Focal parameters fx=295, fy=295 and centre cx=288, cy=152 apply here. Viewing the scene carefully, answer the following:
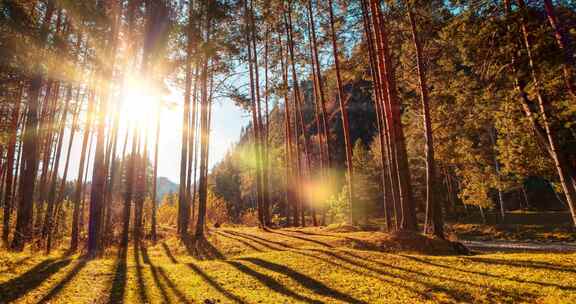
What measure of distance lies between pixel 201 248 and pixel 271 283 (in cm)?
Result: 608

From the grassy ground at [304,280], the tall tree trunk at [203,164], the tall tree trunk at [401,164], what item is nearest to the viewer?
the grassy ground at [304,280]

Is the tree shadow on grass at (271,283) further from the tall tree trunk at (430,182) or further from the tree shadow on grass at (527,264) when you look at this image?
the tall tree trunk at (430,182)

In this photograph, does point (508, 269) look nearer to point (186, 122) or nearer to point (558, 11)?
point (558, 11)

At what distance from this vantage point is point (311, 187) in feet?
84.8

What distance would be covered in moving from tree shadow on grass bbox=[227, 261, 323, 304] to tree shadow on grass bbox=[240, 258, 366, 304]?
36 centimetres

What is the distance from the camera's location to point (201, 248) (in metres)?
10.8

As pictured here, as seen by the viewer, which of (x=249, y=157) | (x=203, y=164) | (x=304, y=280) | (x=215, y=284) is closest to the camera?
(x=215, y=284)

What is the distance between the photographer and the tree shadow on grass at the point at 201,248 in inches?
372

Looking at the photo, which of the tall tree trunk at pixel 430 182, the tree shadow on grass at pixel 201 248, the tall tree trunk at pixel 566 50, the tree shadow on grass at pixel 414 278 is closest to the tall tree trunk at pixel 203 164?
the tree shadow on grass at pixel 201 248

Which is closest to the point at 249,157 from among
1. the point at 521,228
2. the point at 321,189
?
the point at 321,189

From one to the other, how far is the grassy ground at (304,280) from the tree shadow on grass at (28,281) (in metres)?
0.01

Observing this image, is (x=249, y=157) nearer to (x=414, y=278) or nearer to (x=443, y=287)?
(x=414, y=278)

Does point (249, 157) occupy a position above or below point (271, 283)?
above

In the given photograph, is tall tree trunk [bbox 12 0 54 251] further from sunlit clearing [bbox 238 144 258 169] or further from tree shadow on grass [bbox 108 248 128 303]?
sunlit clearing [bbox 238 144 258 169]
